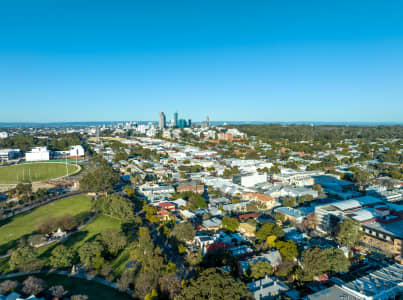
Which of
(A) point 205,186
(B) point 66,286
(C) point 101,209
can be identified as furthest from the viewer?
(A) point 205,186

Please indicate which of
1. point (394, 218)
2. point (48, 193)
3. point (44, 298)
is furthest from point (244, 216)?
point (48, 193)

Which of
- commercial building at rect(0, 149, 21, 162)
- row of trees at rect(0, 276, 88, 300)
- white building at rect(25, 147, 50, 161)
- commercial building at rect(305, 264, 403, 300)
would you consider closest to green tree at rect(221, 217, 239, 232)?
commercial building at rect(305, 264, 403, 300)

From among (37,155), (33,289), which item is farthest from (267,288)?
(37,155)

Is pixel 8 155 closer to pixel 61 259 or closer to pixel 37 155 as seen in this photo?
pixel 37 155

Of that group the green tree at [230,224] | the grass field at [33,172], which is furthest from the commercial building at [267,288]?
the grass field at [33,172]

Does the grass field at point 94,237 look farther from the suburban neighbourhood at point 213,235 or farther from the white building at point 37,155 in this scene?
the white building at point 37,155

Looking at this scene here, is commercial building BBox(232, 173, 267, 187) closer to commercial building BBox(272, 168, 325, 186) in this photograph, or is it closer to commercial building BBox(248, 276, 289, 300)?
commercial building BBox(272, 168, 325, 186)

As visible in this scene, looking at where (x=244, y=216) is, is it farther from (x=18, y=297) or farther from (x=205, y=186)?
(x=18, y=297)
